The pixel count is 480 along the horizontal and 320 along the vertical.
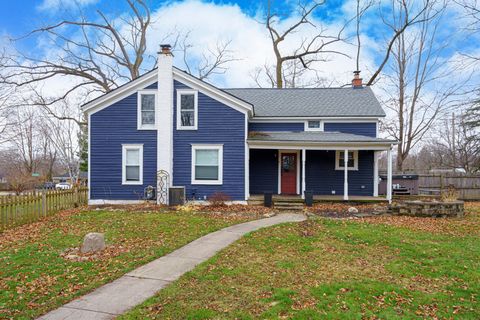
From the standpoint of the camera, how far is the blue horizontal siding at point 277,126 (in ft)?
55.5

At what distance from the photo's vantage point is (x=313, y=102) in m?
18.0

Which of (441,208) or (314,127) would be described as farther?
(314,127)

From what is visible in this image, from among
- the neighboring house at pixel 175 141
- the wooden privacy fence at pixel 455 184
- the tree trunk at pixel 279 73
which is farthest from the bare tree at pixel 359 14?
the neighboring house at pixel 175 141

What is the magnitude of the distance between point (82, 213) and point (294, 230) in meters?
8.50

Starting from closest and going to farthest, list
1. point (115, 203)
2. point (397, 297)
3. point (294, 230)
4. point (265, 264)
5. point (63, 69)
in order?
point (397, 297) → point (265, 264) → point (294, 230) → point (115, 203) → point (63, 69)

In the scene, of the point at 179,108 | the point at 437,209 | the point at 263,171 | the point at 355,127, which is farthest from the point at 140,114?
the point at 437,209

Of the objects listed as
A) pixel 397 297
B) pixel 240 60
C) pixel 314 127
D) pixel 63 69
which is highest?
pixel 240 60

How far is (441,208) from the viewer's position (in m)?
11.5

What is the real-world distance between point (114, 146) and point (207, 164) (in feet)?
15.0

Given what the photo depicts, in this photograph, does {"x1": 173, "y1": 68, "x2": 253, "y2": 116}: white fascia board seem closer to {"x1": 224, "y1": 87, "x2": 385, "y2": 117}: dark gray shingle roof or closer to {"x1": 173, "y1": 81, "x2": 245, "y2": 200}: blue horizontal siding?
{"x1": 173, "y1": 81, "x2": 245, "y2": 200}: blue horizontal siding

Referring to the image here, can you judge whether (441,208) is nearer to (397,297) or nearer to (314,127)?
(314,127)

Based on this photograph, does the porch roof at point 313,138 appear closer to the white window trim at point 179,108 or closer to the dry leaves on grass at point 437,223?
the white window trim at point 179,108

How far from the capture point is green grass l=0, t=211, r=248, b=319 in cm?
453

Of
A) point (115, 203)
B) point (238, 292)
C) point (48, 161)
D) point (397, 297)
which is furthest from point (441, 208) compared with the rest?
point (48, 161)
